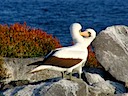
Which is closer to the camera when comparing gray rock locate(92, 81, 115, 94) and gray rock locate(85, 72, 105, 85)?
gray rock locate(92, 81, 115, 94)

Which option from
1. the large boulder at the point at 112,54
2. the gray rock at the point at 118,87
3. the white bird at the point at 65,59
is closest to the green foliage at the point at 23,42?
the large boulder at the point at 112,54

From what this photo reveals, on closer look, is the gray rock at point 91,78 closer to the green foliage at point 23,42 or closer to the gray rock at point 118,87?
the gray rock at point 118,87

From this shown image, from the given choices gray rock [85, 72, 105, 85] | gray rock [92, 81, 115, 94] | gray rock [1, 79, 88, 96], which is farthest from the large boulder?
gray rock [1, 79, 88, 96]

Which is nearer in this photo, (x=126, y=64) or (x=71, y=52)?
(x=71, y=52)

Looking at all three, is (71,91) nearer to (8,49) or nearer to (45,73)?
(45,73)

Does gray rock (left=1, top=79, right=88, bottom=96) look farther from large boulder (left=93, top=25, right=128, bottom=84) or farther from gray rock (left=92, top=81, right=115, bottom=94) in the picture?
large boulder (left=93, top=25, right=128, bottom=84)

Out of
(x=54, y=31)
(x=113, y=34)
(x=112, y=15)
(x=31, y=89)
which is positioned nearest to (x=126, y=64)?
(x=113, y=34)

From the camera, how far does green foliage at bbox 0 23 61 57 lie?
1259 cm

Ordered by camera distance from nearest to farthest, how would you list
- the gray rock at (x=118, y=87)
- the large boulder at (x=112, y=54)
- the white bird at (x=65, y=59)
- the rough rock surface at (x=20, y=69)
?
the white bird at (x=65, y=59) < the gray rock at (x=118, y=87) < the large boulder at (x=112, y=54) < the rough rock surface at (x=20, y=69)

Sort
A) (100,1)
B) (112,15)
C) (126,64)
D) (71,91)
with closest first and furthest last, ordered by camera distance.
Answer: (71,91)
(126,64)
(112,15)
(100,1)

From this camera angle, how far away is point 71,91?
9719 mm

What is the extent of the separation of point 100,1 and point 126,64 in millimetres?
47588

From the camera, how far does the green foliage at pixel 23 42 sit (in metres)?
12.6

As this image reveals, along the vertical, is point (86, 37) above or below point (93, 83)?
above
